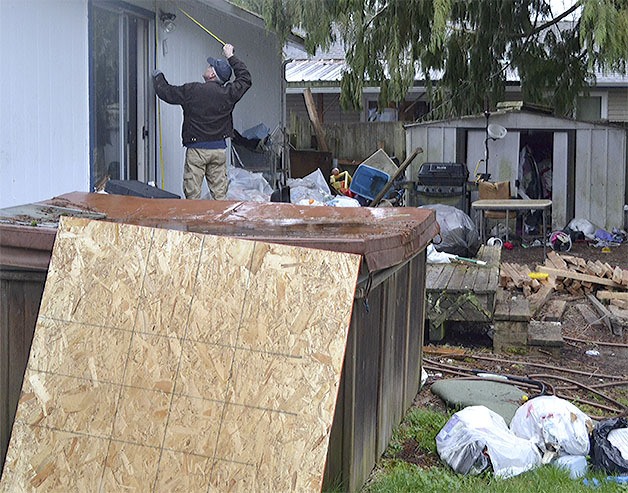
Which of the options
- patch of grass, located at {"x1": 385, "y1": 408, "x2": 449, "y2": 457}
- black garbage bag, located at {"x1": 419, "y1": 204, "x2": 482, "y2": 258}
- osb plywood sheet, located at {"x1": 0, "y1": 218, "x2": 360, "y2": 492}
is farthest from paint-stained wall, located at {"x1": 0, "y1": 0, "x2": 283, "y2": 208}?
osb plywood sheet, located at {"x1": 0, "y1": 218, "x2": 360, "y2": 492}

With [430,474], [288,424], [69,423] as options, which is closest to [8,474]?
[69,423]

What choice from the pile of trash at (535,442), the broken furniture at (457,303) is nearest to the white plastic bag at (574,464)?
the pile of trash at (535,442)

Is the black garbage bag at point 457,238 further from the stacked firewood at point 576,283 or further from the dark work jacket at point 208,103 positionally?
the dark work jacket at point 208,103

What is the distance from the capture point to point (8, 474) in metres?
4.05

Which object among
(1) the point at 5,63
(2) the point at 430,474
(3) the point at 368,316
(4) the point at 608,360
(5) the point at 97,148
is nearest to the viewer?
(3) the point at 368,316

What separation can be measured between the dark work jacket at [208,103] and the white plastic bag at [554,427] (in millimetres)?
5915

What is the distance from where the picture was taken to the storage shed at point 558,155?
17.4 m

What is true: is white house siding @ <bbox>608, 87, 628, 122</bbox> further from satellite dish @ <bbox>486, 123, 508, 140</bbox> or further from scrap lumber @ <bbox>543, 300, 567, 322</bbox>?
scrap lumber @ <bbox>543, 300, 567, 322</bbox>

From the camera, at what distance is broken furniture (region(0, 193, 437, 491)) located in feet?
14.7

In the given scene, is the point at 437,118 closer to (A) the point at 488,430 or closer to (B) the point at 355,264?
(A) the point at 488,430

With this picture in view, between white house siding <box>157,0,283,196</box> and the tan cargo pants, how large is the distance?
620mm

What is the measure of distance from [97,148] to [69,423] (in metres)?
6.04

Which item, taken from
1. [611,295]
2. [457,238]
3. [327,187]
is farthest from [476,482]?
[327,187]

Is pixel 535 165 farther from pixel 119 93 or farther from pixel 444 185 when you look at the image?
pixel 119 93
